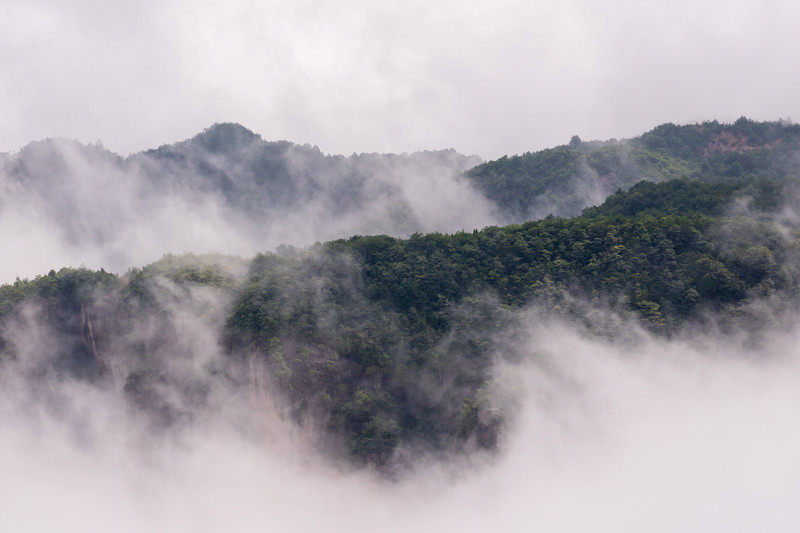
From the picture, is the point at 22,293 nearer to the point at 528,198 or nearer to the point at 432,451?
the point at 432,451

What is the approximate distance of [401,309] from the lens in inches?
2334

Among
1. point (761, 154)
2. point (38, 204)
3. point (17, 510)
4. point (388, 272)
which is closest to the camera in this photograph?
point (17, 510)

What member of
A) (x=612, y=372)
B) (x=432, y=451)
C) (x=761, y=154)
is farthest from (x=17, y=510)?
(x=761, y=154)

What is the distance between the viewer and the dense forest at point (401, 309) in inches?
2072

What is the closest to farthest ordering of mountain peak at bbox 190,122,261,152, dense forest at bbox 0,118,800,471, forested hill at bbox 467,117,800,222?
dense forest at bbox 0,118,800,471 → forested hill at bbox 467,117,800,222 → mountain peak at bbox 190,122,261,152

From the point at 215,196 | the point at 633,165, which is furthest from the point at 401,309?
the point at 215,196

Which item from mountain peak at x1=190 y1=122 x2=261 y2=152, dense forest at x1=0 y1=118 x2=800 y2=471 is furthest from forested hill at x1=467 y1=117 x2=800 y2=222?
mountain peak at x1=190 y1=122 x2=261 y2=152

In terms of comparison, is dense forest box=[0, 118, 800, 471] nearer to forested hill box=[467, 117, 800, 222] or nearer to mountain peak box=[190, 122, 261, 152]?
forested hill box=[467, 117, 800, 222]

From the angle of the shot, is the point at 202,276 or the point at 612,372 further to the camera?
the point at 202,276

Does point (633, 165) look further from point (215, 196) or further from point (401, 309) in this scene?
point (215, 196)

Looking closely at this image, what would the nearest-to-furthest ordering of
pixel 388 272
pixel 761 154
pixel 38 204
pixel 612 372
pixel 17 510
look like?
pixel 612 372 < pixel 17 510 < pixel 388 272 < pixel 761 154 < pixel 38 204

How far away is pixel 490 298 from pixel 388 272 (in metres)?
7.85

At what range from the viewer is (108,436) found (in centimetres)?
5872

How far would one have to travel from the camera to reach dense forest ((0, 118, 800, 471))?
52625 millimetres
